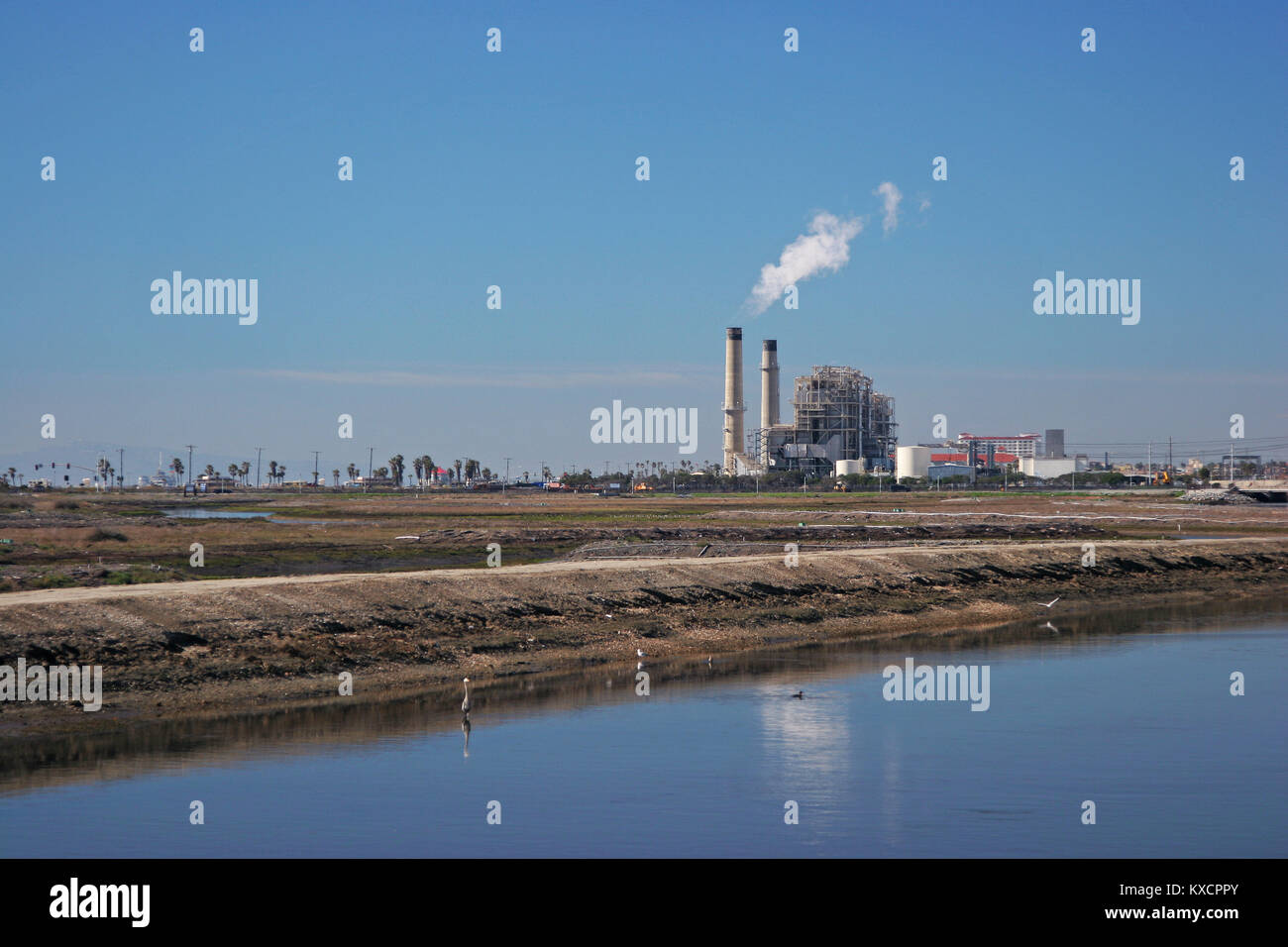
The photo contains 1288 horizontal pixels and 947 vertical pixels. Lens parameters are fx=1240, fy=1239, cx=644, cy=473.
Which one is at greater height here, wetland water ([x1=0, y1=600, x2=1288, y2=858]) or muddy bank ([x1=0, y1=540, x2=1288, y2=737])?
muddy bank ([x1=0, y1=540, x2=1288, y2=737])

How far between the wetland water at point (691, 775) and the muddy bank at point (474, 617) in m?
2.03

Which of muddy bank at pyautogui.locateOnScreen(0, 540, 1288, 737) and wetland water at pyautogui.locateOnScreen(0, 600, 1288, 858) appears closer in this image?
wetland water at pyautogui.locateOnScreen(0, 600, 1288, 858)

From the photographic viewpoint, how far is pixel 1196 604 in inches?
2534

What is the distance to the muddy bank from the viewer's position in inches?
1280

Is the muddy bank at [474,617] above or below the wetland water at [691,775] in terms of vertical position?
above

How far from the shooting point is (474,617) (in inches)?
1684

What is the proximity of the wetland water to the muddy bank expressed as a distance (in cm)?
203

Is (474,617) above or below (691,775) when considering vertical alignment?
above

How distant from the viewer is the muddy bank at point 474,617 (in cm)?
3250

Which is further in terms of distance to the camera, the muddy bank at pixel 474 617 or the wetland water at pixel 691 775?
the muddy bank at pixel 474 617

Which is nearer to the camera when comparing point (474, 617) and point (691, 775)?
point (691, 775)

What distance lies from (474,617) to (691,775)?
18.2m
